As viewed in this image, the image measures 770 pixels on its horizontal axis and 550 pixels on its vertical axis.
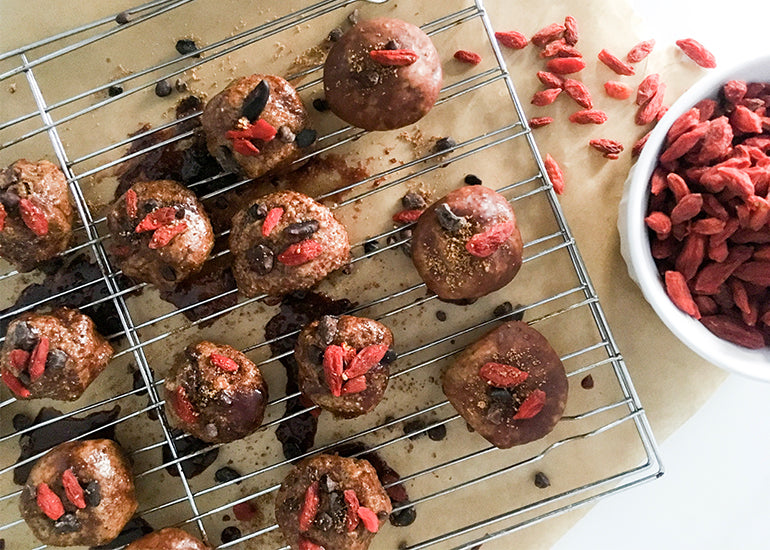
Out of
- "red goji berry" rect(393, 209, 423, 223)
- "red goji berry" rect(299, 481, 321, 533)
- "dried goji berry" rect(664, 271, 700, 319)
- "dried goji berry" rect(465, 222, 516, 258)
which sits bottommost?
"red goji berry" rect(299, 481, 321, 533)

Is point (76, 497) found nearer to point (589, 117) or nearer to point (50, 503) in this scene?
point (50, 503)

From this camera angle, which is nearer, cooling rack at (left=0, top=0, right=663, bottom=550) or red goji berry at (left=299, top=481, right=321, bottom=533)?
red goji berry at (left=299, top=481, right=321, bottom=533)

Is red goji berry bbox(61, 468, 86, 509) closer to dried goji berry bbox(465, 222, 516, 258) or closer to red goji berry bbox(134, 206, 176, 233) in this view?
red goji berry bbox(134, 206, 176, 233)

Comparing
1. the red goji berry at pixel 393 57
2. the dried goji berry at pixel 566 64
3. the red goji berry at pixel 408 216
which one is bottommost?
the red goji berry at pixel 408 216

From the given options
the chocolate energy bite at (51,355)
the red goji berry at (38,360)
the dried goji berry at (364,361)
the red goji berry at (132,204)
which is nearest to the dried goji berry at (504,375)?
the dried goji berry at (364,361)

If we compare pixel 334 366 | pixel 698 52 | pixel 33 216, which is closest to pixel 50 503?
pixel 33 216

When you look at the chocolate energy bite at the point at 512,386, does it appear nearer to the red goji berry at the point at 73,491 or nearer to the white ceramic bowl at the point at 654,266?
the white ceramic bowl at the point at 654,266

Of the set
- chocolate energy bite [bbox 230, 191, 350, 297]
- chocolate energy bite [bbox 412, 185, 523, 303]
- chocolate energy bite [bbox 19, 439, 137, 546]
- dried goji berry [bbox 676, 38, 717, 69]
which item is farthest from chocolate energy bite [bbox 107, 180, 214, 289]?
dried goji berry [bbox 676, 38, 717, 69]
